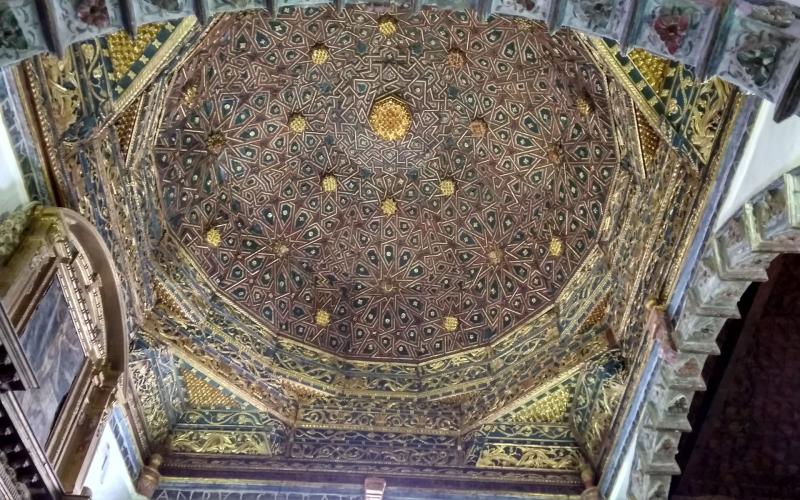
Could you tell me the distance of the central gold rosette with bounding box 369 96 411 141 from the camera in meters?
11.4

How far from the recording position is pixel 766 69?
432 cm

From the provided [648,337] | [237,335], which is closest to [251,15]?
[237,335]

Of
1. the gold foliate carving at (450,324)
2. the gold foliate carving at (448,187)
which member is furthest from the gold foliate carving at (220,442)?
the gold foliate carving at (448,187)

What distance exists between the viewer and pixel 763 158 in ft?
17.9

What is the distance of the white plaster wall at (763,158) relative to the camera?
194 inches

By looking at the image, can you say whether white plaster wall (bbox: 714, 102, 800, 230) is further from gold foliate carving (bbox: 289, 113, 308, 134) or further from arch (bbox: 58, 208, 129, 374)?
gold foliate carving (bbox: 289, 113, 308, 134)

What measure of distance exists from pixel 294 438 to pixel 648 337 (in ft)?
14.7

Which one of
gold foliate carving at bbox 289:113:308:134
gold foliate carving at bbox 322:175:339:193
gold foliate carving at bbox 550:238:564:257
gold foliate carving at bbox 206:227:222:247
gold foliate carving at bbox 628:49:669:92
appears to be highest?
gold foliate carving at bbox 628:49:669:92

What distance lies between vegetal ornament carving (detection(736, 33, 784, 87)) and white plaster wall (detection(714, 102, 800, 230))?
68cm

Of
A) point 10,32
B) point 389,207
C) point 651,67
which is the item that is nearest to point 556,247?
point 389,207

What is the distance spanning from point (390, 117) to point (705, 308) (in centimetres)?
621

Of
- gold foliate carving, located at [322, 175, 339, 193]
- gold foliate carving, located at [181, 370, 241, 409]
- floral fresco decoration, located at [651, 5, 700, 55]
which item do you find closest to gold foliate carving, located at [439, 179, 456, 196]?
gold foliate carving, located at [322, 175, 339, 193]

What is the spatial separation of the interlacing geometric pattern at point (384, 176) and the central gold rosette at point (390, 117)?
5.1 inches

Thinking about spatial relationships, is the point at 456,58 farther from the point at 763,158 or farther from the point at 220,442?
the point at 220,442
